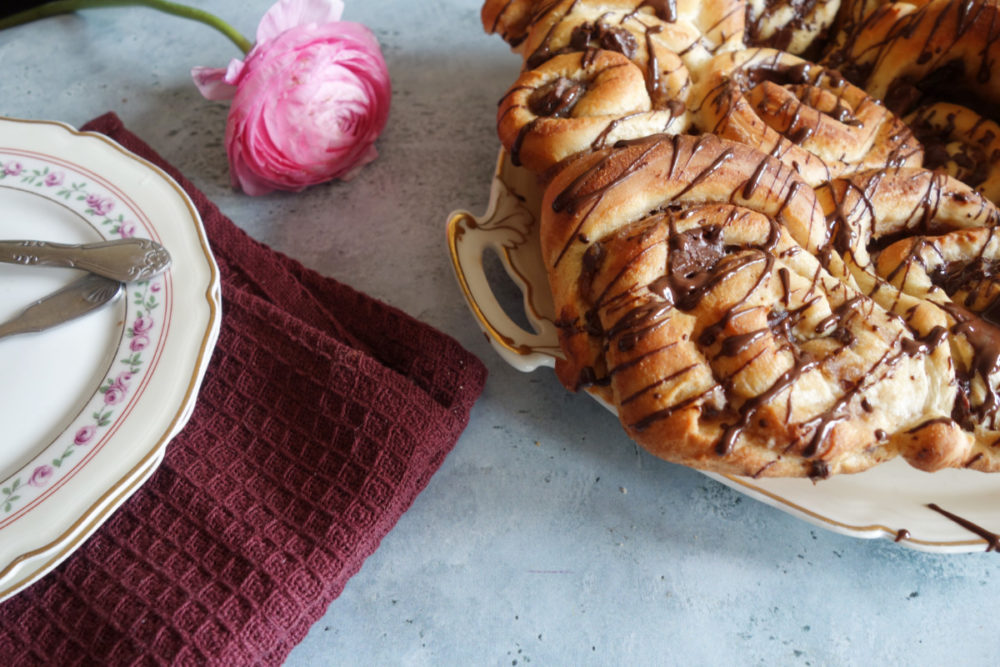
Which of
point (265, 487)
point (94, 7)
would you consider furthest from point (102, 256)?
point (94, 7)

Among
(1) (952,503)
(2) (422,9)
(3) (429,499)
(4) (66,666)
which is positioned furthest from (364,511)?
(2) (422,9)

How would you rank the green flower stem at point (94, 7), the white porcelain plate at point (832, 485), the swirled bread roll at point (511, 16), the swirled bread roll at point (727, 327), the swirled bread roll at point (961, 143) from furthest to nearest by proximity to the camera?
the green flower stem at point (94, 7)
the swirled bread roll at point (511, 16)
the swirled bread roll at point (961, 143)
the white porcelain plate at point (832, 485)
the swirled bread roll at point (727, 327)

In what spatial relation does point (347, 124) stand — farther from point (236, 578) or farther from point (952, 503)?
point (952, 503)

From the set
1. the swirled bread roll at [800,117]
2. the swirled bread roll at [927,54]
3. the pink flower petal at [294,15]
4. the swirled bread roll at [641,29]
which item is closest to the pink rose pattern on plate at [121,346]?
the pink flower petal at [294,15]

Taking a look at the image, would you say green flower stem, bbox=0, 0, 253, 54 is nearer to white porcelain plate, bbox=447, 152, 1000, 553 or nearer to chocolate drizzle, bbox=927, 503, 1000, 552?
white porcelain plate, bbox=447, 152, 1000, 553


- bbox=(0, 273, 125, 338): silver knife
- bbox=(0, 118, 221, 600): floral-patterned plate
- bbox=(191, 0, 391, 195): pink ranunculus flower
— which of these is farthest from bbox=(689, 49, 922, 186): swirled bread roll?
bbox=(0, 273, 125, 338): silver knife

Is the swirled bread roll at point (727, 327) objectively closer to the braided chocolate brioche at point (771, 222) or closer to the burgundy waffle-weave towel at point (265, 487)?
the braided chocolate brioche at point (771, 222)

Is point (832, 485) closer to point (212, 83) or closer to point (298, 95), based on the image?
point (298, 95)
